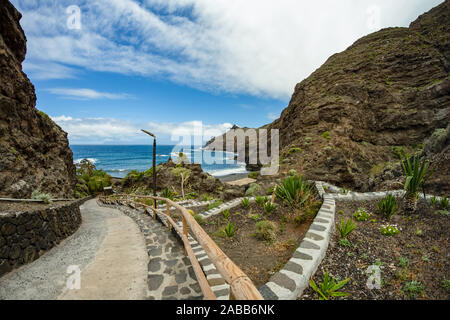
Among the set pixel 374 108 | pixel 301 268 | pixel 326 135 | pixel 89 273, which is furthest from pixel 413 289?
pixel 374 108

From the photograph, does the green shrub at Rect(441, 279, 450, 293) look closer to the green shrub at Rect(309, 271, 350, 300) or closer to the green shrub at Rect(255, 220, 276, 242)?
the green shrub at Rect(309, 271, 350, 300)

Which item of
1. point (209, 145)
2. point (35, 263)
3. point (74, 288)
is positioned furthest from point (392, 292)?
point (209, 145)

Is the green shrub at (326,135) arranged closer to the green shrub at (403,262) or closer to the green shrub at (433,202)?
the green shrub at (433,202)

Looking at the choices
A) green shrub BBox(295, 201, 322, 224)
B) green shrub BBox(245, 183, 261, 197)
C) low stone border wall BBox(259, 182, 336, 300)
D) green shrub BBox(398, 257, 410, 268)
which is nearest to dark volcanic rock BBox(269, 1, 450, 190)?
green shrub BBox(245, 183, 261, 197)

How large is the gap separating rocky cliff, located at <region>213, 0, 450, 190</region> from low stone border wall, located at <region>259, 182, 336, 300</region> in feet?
30.9

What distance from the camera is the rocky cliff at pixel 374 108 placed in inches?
545

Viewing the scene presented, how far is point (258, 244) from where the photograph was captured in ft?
14.2

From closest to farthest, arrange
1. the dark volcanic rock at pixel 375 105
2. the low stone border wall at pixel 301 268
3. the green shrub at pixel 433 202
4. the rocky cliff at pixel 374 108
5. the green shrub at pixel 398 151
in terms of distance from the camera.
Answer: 1. the low stone border wall at pixel 301 268
2. the green shrub at pixel 433 202
3. the rocky cliff at pixel 374 108
4. the dark volcanic rock at pixel 375 105
5. the green shrub at pixel 398 151

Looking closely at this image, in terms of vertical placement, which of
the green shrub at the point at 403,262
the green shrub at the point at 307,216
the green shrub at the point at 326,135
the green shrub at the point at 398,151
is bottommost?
the green shrub at the point at 403,262

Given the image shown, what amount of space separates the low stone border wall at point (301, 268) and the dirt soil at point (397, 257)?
0.54ft

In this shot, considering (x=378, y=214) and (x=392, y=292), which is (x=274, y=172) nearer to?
(x=378, y=214)

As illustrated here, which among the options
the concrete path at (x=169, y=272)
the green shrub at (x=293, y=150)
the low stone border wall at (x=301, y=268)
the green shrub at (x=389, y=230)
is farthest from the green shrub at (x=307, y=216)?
the green shrub at (x=293, y=150)

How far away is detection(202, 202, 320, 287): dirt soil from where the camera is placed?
337 centimetres
